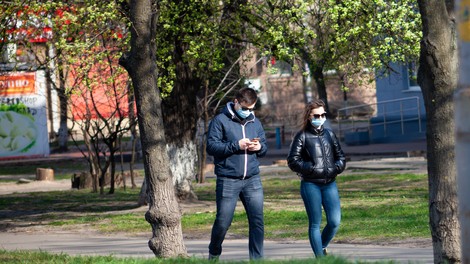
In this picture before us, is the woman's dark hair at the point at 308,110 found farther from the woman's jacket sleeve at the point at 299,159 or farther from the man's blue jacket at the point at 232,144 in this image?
the man's blue jacket at the point at 232,144

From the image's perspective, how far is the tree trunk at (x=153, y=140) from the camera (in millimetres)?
9547

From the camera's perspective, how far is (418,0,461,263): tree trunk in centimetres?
736

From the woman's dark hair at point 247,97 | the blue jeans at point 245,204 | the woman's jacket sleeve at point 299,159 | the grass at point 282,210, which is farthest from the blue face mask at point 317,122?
the grass at point 282,210

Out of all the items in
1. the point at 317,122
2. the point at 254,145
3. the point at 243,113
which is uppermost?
the point at 243,113

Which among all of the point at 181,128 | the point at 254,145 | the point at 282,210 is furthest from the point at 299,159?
the point at 181,128

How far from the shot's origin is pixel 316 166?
31.2 ft

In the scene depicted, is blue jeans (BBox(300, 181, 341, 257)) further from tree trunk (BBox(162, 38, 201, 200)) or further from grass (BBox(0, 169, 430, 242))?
tree trunk (BBox(162, 38, 201, 200))

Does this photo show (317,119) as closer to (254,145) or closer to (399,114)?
(254,145)

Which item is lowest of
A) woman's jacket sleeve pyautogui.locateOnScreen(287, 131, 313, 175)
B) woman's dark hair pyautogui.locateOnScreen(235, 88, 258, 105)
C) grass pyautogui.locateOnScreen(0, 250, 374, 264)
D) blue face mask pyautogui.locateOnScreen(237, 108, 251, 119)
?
grass pyautogui.locateOnScreen(0, 250, 374, 264)

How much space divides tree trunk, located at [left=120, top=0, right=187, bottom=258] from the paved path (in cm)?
60

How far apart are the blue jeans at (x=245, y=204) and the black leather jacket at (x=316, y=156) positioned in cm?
55

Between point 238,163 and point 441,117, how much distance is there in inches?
89.7

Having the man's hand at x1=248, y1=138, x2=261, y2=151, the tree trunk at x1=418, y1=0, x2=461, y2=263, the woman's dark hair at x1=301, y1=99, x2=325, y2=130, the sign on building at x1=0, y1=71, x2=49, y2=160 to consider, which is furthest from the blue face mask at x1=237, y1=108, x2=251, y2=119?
the sign on building at x1=0, y1=71, x2=49, y2=160

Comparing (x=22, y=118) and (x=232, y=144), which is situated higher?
(x=22, y=118)
